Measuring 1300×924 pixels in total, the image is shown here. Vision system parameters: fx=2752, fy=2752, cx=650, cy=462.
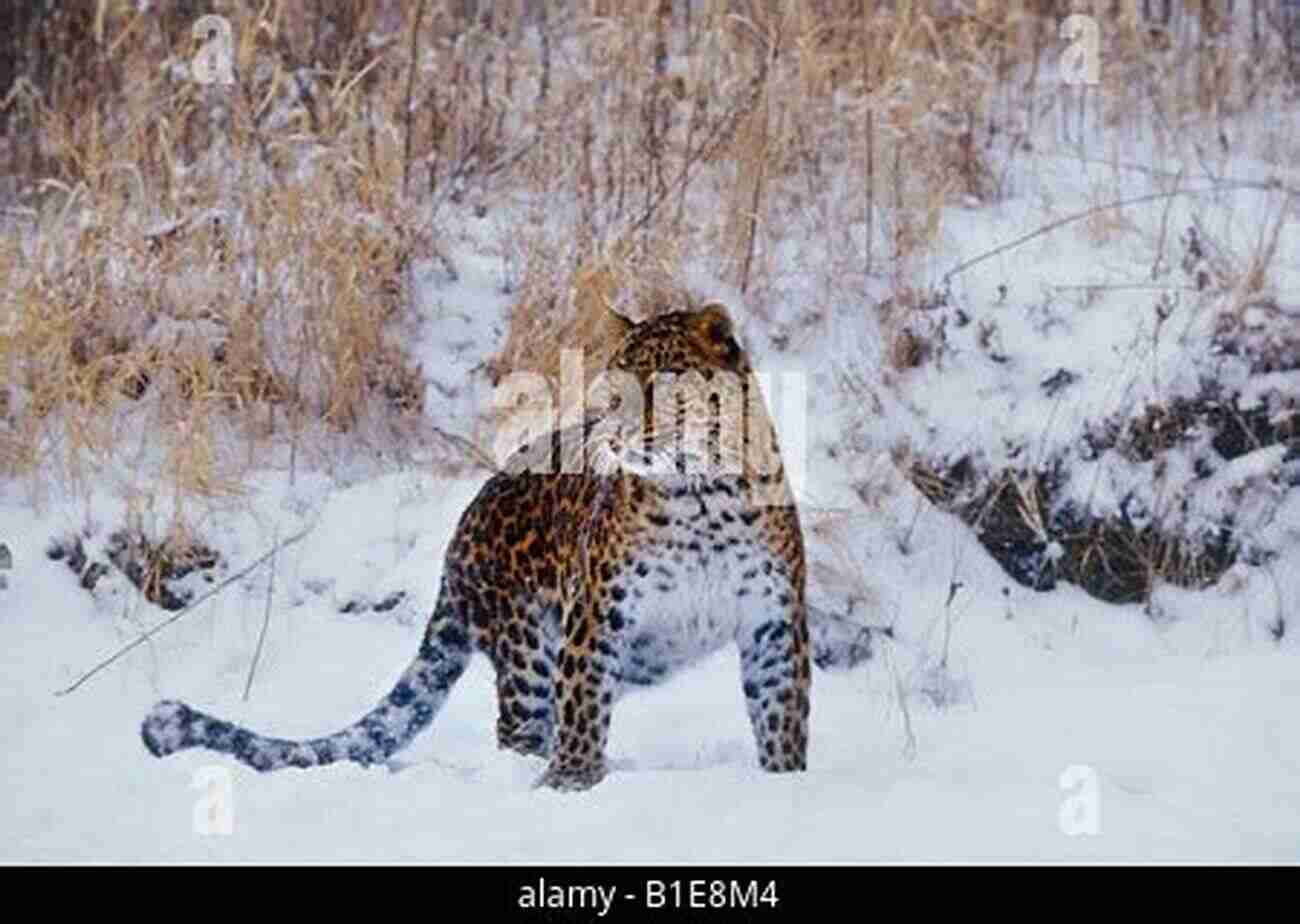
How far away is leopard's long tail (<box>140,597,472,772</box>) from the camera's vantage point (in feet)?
21.1

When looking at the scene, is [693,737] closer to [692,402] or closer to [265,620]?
[692,402]

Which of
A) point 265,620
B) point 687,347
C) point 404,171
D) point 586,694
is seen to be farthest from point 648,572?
point 404,171

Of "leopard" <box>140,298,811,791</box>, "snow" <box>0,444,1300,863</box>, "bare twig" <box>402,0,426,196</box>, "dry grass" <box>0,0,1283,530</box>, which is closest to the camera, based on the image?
"snow" <box>0,444,1300,863</box>

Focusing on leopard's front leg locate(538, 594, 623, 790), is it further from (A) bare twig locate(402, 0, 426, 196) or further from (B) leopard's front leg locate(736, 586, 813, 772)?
(A) bare twig locate(402, 0, 426, 196)

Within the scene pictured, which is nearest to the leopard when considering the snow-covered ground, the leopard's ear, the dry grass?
the leopard's ear

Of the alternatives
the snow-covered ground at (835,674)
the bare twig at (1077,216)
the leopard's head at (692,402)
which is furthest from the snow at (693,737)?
the bare twig at (1077,216)

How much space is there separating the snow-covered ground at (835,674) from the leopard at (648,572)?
148 mm

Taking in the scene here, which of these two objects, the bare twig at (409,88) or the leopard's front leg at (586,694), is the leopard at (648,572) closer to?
the leopard's front leg at (586,694)

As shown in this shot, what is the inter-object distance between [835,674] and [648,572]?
4.90ft

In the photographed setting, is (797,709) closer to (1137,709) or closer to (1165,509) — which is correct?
(1137,709)

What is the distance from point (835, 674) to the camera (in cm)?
752

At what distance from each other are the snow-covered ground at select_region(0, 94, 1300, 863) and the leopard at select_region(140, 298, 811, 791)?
A: 0.15m

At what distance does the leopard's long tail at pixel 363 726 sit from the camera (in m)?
6.45

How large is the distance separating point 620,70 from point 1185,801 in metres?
4.31
